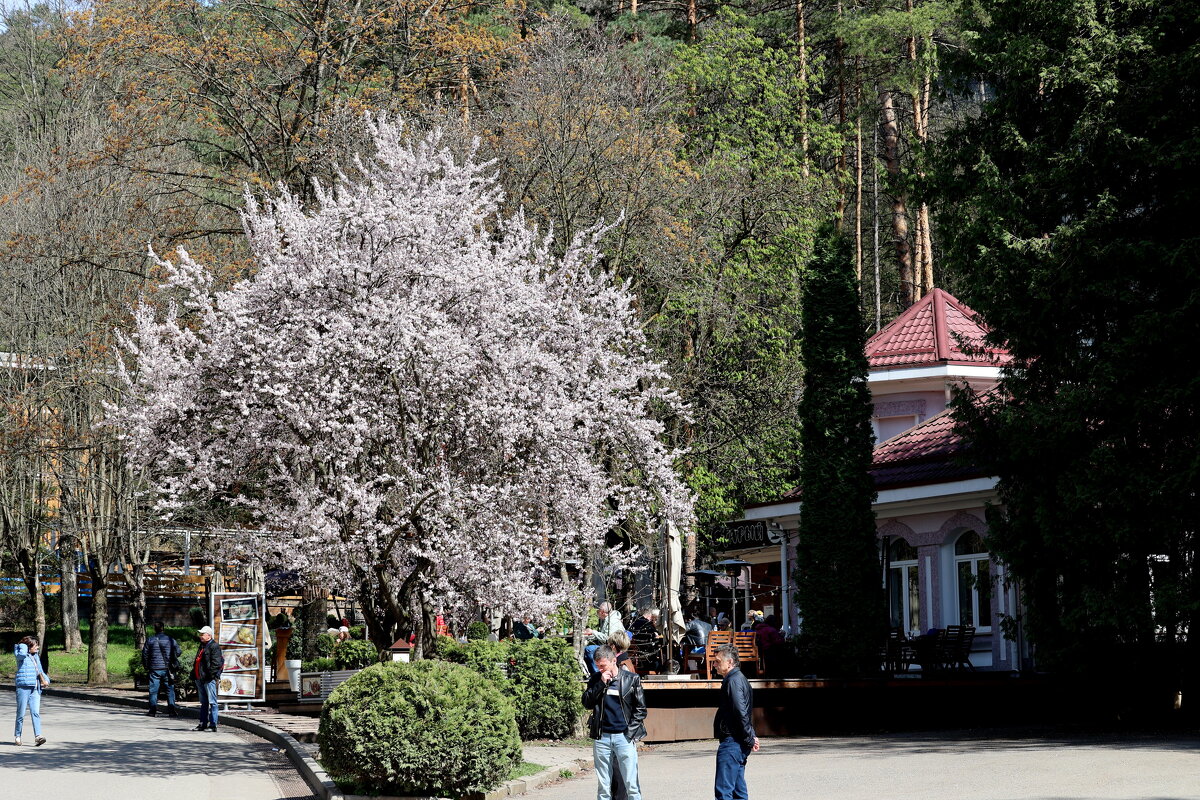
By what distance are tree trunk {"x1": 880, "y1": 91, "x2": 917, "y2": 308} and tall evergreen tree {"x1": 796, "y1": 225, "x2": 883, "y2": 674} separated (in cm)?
1786

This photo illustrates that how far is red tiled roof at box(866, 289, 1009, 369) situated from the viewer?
31.3 m

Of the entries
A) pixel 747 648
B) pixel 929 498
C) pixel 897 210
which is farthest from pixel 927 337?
pixel 897 210

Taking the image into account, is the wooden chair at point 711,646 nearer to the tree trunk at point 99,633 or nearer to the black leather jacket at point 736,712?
the black leather jacket at point 736,712

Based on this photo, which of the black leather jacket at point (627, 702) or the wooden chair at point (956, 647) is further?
the wooden chair at point (956, 647)

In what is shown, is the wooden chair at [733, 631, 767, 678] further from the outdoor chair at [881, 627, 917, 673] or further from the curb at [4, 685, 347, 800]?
the curb at [4, 685, 347, 800]

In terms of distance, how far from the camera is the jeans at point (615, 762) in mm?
11641

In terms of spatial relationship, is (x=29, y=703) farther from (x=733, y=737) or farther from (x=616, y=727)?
(x=733, y=737)

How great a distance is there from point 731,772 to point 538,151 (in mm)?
19756

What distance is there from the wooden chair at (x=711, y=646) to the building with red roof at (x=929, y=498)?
4.20 meters

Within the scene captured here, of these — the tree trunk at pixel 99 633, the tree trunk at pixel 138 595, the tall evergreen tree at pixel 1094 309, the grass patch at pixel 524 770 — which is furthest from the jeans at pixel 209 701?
the tall evergreen tree at pixel 1094 309

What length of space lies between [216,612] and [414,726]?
1569 cm

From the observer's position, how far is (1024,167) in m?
20.3

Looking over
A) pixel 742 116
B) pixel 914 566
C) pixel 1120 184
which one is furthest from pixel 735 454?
pixel 1120 184

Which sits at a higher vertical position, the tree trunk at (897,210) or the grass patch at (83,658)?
the tree trunk at (897,210)
